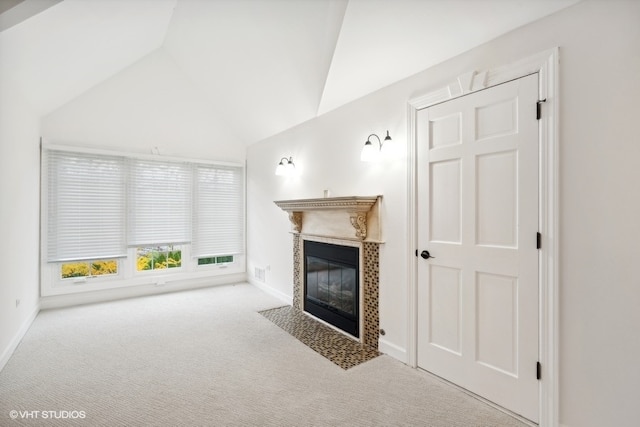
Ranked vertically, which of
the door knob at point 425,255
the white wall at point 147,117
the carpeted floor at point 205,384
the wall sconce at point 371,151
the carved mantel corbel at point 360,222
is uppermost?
the white wall at point 147,117

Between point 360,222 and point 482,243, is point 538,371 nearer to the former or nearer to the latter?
point 482,243

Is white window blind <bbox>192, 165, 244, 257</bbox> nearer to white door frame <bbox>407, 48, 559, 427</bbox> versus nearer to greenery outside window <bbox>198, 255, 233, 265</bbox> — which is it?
greenery outside window <bbox>198, 255, 233, 265</bbox>

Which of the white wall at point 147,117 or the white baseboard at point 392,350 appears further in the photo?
the white wall at point 147,117

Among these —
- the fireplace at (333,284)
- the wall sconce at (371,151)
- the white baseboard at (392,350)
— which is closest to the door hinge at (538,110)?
the wall sconce at (371,151)

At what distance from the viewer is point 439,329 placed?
2.46 m

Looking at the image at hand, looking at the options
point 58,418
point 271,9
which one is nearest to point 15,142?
point 58,418

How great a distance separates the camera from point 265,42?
3.29m

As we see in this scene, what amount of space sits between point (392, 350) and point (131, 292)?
4.04 m

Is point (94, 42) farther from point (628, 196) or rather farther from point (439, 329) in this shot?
point (628, 196)

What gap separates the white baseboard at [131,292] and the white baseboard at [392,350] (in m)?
3.41

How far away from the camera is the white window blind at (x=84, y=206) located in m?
4.11

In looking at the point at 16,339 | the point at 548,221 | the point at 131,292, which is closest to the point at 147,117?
the point at 131,292

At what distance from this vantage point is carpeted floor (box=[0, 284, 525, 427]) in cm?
197

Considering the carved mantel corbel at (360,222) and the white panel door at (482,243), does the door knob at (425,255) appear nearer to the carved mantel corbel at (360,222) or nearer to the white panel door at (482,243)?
the white panel door at (482,243)
